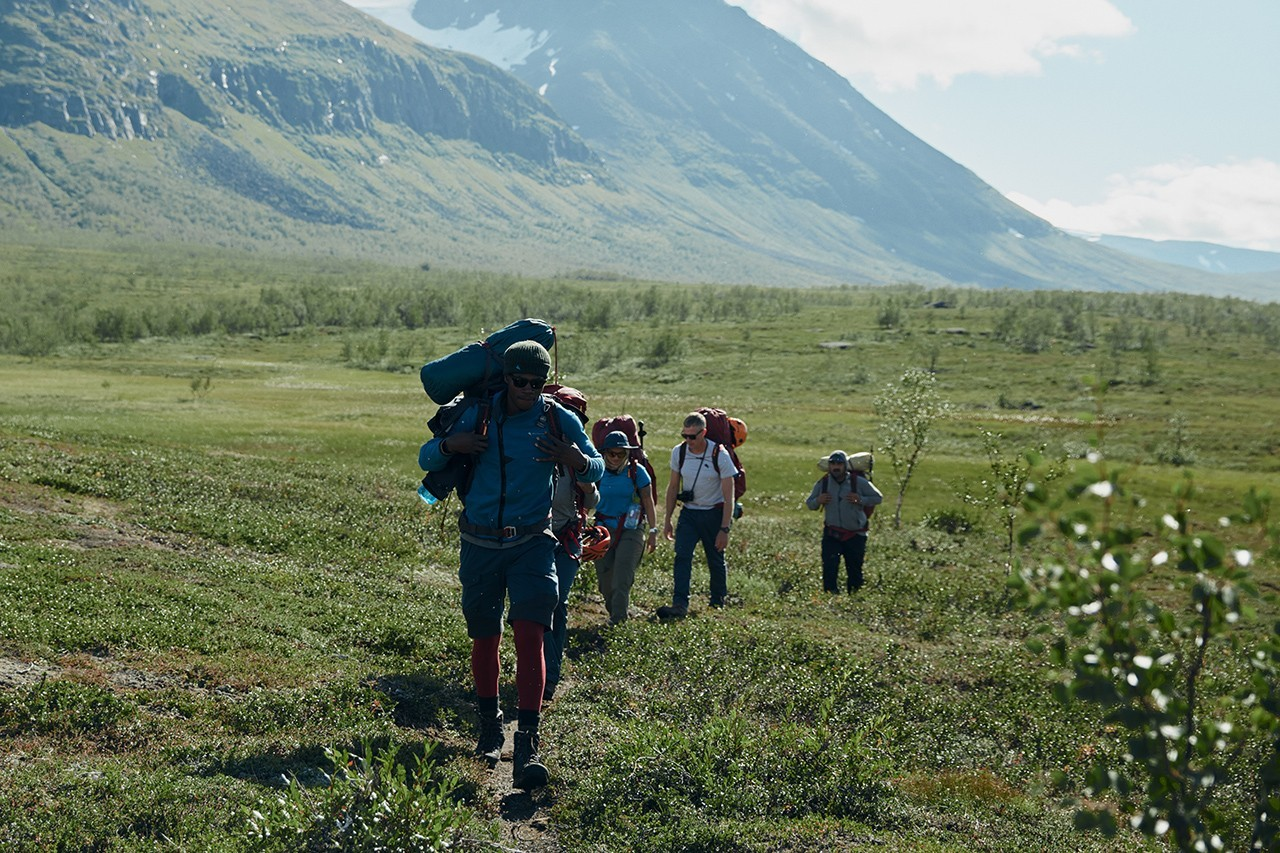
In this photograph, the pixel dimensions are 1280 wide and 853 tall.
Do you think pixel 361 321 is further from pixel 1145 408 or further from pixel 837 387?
pixel 1145 408

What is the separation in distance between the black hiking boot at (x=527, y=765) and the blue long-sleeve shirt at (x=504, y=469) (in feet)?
5.37

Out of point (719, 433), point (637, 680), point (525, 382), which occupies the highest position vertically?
point (525, 382)

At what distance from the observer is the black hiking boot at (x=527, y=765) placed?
7922 millimetres

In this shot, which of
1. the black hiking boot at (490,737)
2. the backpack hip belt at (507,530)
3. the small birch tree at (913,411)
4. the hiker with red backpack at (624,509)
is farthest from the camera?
the small birch tree at (913,411)

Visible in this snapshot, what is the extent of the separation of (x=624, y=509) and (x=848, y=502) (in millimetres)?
6256

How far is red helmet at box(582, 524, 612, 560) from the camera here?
11523mm

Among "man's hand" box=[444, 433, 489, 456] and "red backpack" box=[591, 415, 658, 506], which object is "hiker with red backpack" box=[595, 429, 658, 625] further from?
"man's hand" box=[444, 433, 489, 456]

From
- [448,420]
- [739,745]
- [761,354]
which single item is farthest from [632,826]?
[761,354]

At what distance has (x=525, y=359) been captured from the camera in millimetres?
8195

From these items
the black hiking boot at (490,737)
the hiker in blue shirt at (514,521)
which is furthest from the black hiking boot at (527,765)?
the black hiking boot at (490,737)

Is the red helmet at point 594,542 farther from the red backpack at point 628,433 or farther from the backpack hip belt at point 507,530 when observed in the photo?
the backpack hip belt at point 507,530

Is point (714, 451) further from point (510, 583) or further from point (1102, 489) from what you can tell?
point (1102, 489)

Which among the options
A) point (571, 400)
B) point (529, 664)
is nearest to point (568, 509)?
point (571, 400)

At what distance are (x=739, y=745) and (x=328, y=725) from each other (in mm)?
3485
